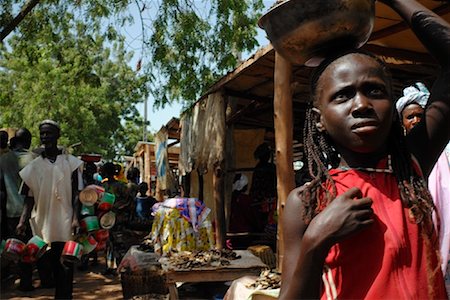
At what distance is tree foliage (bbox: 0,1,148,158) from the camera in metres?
7.14

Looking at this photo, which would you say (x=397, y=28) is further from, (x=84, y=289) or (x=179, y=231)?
(x=84, y=289)

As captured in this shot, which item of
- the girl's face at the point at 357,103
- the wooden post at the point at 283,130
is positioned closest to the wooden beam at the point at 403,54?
the wooden post at the point at 283,130

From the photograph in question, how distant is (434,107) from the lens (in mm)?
1237

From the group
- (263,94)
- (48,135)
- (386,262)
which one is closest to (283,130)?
(48,135)

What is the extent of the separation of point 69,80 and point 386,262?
8.21m

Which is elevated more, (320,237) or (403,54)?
(403,54)

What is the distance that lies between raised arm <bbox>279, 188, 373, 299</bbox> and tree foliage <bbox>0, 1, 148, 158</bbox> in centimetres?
624

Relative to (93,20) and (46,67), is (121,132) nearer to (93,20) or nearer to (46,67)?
(46,67)

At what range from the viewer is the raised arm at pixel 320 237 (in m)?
1.01

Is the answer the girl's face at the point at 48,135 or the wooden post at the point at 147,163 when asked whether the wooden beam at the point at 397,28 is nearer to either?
the girl's face at the point at 48,135

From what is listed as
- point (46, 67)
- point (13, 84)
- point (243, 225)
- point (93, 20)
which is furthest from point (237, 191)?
point (13, 84)

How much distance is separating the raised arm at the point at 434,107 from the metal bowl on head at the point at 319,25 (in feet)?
0.54

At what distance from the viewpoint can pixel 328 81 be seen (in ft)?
3.86

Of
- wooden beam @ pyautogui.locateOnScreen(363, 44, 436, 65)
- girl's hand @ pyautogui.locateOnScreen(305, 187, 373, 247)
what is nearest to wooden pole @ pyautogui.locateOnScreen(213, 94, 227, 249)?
wooden beam @ pyautogui.locateOnScreen(363, 44, 436, 65)
